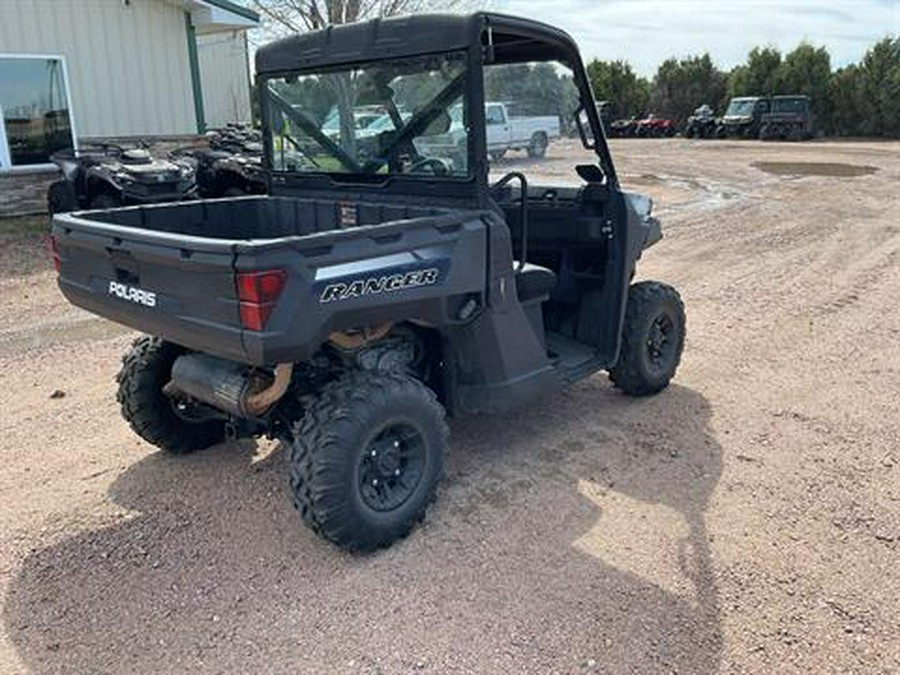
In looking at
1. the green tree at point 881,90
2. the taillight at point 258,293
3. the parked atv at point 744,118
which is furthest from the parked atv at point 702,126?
the taillight at point 258,293

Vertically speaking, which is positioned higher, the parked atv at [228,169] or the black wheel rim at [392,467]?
the parked atv at [228,169]

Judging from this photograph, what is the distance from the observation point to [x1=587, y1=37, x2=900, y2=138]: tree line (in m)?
33.2

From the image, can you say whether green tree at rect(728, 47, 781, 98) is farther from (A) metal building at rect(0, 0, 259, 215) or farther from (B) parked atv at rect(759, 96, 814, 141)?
(A) metal building at rect(0, 0, 259, 215)

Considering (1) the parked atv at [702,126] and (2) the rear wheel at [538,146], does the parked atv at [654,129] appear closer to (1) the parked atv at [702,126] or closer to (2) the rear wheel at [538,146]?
(1) the parked atv at [702,126]

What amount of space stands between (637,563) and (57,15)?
38.2 ft

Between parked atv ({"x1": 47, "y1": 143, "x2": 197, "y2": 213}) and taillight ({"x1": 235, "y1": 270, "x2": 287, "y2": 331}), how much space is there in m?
7.36

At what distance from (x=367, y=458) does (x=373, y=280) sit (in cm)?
74

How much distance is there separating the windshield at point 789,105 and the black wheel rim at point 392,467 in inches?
1344

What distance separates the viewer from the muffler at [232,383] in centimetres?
323

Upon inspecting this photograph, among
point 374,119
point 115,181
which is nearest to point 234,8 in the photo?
point 115,181

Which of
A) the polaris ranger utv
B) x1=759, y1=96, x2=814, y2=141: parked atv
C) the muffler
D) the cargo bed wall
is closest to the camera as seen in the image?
the polaris ranger utv

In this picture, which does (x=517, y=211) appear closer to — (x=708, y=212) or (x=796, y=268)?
(x=796, y=268)

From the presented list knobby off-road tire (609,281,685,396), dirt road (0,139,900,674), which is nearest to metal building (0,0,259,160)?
dirt road (0,139,900,674)

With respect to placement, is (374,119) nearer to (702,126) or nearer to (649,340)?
(649,340)
